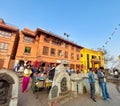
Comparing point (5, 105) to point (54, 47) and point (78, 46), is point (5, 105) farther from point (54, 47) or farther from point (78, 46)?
point (78, 46)

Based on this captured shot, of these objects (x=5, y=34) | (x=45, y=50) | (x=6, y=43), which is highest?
(x=5, y=34)

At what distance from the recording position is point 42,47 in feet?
68.7

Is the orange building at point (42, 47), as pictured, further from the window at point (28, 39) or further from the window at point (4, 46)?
the window at point (4, 46)

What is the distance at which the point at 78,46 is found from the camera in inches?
1183

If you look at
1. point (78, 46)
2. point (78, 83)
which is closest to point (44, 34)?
point (78, 46)

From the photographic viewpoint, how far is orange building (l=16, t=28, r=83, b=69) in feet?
66.7

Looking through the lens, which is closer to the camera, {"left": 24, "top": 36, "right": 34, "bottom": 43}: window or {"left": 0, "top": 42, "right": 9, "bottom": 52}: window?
{"left": 0, "top": 42, "right": 9, "bottom": 52}: window

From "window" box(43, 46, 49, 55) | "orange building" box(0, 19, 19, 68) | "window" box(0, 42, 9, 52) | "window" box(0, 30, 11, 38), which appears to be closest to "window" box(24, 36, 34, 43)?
"orange building" box(0, 19, 19, 68)

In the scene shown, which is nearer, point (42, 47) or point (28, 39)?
point (42, 47)

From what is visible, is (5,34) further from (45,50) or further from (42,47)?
(45,50)

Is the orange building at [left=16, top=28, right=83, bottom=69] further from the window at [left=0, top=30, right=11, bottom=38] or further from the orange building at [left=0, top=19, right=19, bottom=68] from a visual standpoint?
the window at [left=0, top=30, right=11, bottom=38]

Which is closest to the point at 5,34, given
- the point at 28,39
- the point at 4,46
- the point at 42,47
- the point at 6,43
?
the point at 6,43

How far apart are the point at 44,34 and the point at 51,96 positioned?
1822cm

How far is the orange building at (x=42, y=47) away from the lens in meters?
20.3
